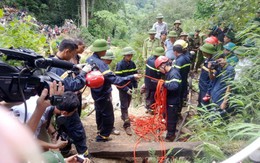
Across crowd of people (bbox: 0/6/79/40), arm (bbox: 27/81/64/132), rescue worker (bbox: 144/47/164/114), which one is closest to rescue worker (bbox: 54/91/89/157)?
arm (bbox: 27/81/64/132)

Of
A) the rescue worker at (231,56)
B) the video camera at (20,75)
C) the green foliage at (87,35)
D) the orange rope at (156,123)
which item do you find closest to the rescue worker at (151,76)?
the orange rope at (156,123)

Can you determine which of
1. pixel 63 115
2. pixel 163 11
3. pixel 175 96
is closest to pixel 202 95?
pixel 175 96

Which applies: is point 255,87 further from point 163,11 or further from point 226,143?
point 163,11

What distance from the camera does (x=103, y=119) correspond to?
16.6 feet

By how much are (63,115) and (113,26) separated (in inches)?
869

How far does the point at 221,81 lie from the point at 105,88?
→ 187cm

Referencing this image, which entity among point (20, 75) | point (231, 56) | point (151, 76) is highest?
point (20, 75)

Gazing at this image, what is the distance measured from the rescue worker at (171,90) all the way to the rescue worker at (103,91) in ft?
1.76

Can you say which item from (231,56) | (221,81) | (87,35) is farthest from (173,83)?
(87,35)

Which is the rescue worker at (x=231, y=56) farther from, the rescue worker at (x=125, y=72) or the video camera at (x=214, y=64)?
the rescue worker at (x=125, y=72)

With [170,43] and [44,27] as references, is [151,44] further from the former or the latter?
[44,27]

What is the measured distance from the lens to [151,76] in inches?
250

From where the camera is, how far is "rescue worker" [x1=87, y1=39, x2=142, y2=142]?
4.66 meters

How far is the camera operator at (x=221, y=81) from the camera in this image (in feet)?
13.9
